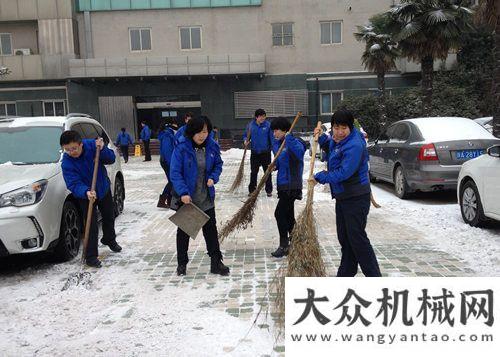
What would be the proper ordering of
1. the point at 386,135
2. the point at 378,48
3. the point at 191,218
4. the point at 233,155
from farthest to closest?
the point at 233,155 → the point at 378,48 → the point at 386,135 → the point at 191,218

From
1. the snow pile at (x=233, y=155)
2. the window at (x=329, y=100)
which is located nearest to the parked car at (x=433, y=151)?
the snow pile at (x=233, y=155)

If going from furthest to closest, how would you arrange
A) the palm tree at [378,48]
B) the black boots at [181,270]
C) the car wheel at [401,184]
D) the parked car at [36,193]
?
the palm tree at [378,48]
the car wheel at [401,184]
the black boots at [181,270]
the parked car at [36,193]

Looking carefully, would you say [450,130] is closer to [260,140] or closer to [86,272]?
[260,140]

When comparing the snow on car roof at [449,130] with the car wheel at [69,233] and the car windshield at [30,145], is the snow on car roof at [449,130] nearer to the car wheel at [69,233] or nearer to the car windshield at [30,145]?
the car wheel at [69,233]

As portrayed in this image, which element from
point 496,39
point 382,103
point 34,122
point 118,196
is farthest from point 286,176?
point 382,103

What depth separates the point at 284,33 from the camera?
2731 cm

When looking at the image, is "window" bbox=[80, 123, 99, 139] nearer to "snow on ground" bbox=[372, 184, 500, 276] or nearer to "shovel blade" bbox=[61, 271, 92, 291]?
"shovel blade" bbox=[61, 271, 92, 291]

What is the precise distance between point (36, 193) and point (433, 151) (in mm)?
6290

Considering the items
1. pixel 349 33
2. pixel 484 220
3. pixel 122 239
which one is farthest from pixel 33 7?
pixel 484 220

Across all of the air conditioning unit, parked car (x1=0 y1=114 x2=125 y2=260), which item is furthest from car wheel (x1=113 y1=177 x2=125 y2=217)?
the air conditioning unit

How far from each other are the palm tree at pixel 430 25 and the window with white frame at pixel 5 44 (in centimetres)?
2138

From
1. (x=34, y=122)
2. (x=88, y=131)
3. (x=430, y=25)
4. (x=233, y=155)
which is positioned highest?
(x=430, y=25)

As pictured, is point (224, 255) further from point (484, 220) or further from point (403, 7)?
point (403, 7)

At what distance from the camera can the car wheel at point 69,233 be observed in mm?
5633
